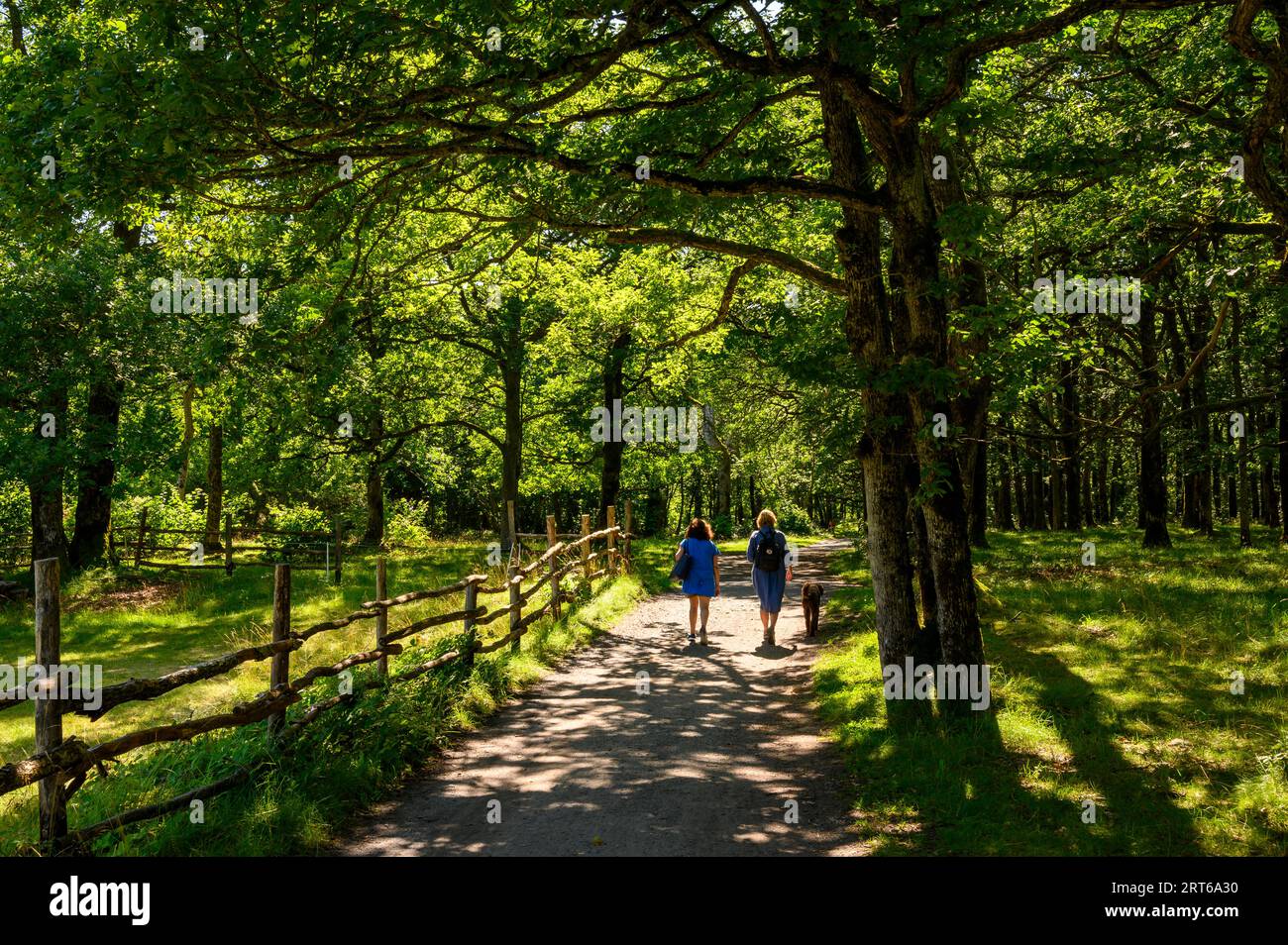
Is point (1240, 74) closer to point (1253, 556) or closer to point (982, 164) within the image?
point (982, 164)

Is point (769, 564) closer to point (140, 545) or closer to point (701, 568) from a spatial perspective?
point (701, 568)

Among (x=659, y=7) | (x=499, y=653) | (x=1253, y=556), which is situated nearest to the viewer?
(x=659, y=7)

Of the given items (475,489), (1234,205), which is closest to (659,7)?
(1234,205)

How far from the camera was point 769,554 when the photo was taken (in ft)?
43.3

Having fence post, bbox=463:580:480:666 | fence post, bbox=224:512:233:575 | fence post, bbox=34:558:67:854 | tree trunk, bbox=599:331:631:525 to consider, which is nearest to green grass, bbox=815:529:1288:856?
fence post, bbox=463:580:480:666

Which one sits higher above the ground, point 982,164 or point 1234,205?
point 982,164

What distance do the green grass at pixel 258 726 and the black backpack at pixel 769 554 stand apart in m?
3.28

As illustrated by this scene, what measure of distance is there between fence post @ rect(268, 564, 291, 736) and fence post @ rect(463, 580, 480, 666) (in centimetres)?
332

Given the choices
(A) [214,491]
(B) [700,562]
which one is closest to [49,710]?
(B) [700,562]

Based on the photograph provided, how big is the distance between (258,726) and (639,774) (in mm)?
3374

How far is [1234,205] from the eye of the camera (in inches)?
371

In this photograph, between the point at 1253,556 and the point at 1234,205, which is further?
the point at 1253,556
